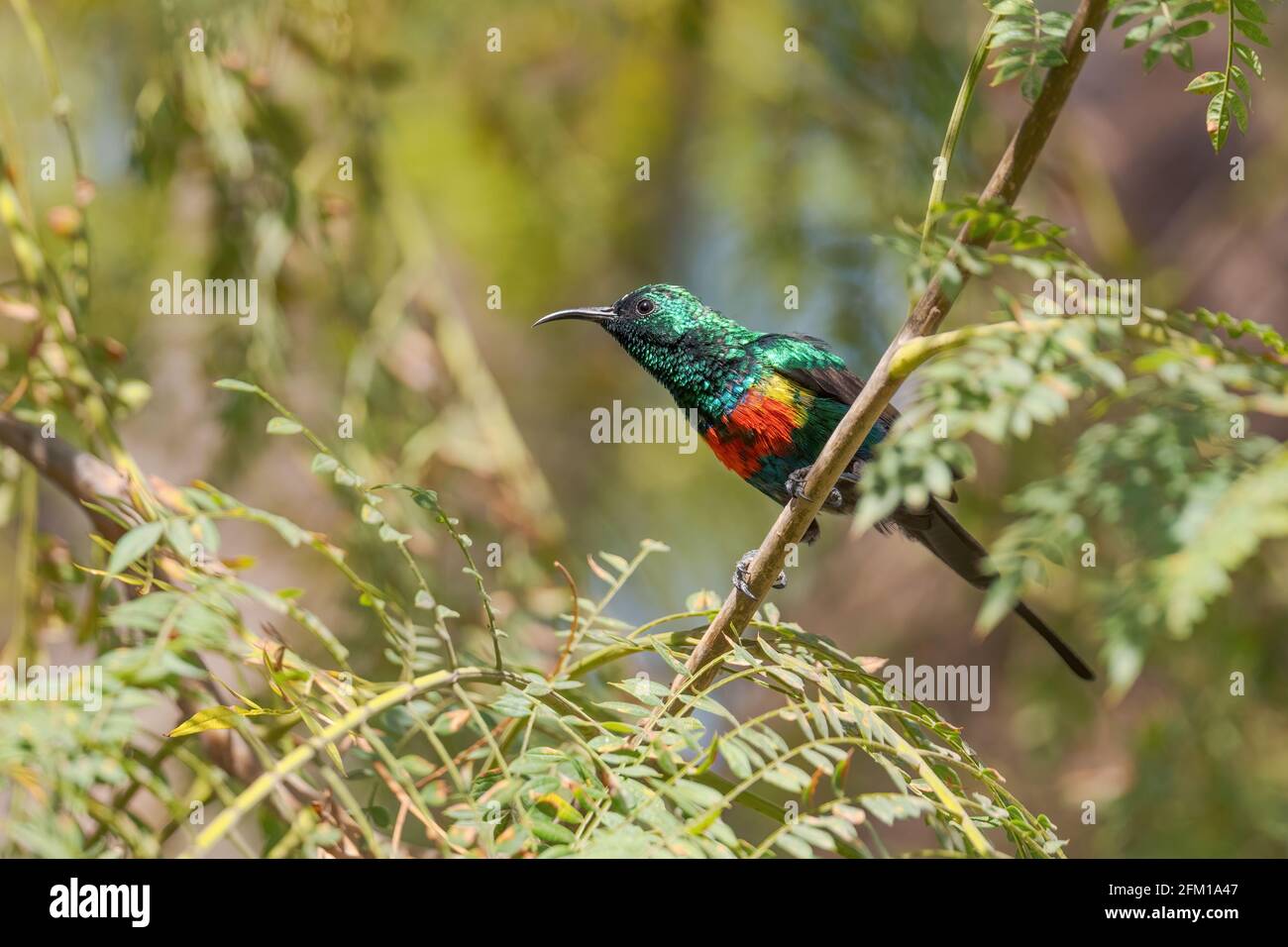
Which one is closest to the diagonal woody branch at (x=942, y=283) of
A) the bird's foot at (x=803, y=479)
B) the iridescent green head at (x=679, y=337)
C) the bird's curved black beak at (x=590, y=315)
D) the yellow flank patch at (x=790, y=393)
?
the bird's foot at (x=803, y=479)

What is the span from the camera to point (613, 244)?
21.9 feet

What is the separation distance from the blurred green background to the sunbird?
2.10 feet

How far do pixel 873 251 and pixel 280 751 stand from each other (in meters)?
3.07

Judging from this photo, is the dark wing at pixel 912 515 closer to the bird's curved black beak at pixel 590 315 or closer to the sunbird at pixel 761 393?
the sunbird at pixel 761 393

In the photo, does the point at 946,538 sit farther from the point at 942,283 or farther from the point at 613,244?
the point at 613,244

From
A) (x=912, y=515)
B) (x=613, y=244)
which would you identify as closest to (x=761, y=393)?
(x=912, y=515)

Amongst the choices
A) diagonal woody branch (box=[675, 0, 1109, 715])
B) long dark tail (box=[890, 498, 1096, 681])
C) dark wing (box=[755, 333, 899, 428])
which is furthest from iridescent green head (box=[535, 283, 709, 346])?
diagonal woody branch (box=[675, 0, 1109, 715])

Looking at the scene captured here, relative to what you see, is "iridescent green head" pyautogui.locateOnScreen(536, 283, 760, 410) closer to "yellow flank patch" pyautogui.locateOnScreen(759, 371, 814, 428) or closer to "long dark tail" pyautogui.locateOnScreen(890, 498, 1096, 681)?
"yellow flank patch" pyautogui.locateOnScreen(759, 371, 814, 428)

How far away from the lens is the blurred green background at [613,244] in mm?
3762

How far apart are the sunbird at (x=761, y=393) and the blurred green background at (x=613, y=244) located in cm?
64

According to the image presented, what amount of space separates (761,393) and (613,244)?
10.8 feet

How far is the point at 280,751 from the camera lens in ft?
7.77

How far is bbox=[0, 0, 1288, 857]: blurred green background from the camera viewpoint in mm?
3762

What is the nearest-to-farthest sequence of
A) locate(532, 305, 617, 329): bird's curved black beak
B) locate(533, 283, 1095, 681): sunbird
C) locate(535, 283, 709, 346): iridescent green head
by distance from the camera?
1. locate(533, 283, 1095, 681): sunbird
2. locate(535, 283, 709, 346): iridescent green head
3. locate(532, 305, 617, 329): bird's curved black beak
